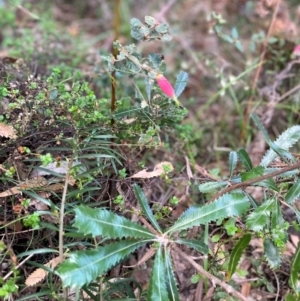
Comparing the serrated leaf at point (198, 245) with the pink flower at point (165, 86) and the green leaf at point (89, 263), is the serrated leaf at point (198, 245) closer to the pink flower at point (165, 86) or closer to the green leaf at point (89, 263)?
the green leaf at point (89, 263)

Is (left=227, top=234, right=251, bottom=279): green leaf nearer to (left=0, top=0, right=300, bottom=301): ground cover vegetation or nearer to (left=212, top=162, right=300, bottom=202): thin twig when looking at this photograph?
(left=0, top=0, right=300, bottom=301): ground cover vegetation

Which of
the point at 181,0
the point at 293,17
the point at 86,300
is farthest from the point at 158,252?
the point at 181,0

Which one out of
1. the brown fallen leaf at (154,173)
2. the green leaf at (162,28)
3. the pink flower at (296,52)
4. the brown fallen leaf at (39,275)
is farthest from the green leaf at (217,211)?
the pink flower at (296,52)

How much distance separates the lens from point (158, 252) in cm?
117

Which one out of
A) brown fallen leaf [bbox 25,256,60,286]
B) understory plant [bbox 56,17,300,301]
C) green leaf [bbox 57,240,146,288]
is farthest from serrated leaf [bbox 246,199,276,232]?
brown fallen leaf [bbox 25,256,60,286]

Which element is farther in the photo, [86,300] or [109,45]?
[109,45]

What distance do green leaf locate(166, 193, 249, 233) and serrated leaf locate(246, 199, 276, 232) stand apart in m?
0.07

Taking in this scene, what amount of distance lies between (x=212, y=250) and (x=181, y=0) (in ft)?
6.80

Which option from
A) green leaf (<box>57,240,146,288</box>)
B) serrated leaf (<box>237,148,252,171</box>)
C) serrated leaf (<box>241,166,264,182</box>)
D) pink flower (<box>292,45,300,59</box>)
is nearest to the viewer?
green leaf (<box>57,240,146,288</box>)

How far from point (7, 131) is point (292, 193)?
2.98 ft

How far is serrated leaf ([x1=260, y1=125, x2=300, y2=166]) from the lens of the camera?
140 cm

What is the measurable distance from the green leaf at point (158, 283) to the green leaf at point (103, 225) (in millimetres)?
79

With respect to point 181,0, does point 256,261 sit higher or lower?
lower

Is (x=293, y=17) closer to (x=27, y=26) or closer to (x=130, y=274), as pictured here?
(x=27, y=26)
